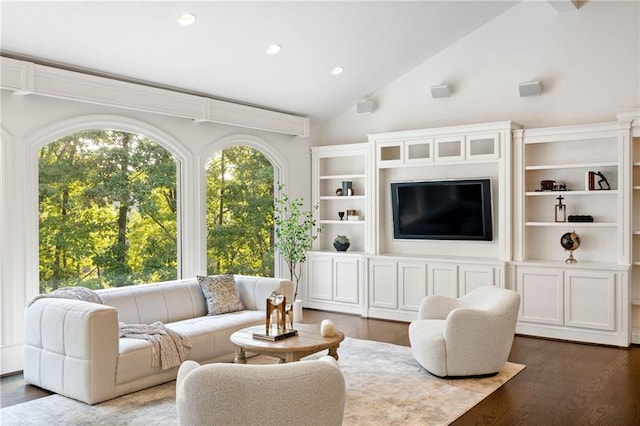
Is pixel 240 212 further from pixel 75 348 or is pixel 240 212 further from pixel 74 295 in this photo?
pixel 75 348

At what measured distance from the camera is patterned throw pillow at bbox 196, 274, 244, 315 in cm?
571

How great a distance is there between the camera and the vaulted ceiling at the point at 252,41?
4727 mm

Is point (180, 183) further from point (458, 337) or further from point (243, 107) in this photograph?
point (458, 337)

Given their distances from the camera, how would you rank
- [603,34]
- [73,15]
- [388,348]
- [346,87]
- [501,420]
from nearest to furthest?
[501,420], [73,15], [388,348], [603,34], [346,87]

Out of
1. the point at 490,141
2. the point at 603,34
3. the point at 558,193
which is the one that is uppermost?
the point at 603,34

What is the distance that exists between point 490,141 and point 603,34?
166 centimetres

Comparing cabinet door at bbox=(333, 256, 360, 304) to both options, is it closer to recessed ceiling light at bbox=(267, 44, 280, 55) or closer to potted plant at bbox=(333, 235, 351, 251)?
potted plant at bbox=(333, 235, 351, 251)

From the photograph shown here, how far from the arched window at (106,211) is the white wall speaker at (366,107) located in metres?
2.78

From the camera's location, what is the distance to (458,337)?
4.73 m

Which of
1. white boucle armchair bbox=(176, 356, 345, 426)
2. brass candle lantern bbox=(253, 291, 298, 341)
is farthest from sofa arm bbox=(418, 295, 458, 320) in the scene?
white boucle armchair bbox=(176, 356, 345, 426)

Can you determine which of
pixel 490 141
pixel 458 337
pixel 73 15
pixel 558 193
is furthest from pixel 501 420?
pixel 73 15

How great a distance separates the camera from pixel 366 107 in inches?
313

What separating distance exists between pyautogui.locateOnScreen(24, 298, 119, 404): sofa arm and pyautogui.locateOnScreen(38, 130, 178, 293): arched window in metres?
0.86

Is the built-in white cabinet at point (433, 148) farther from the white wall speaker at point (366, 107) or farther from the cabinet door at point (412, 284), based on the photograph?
the cabinet door at point (412, 284)
